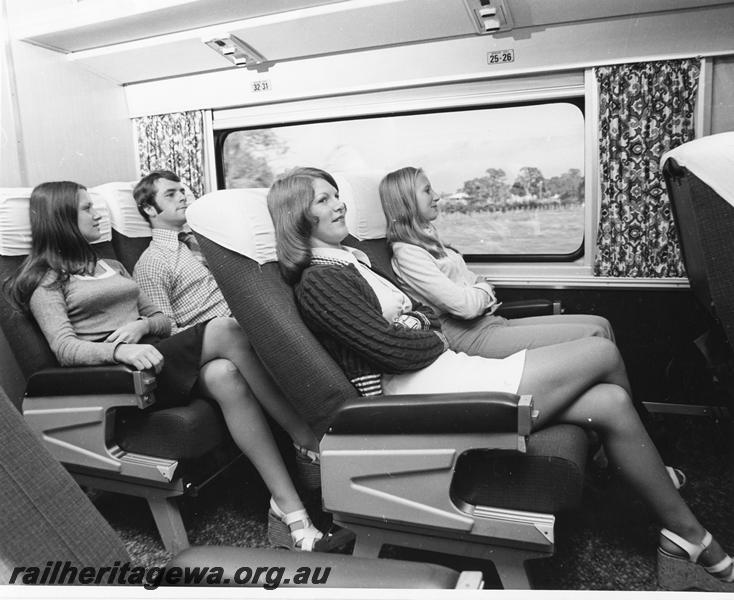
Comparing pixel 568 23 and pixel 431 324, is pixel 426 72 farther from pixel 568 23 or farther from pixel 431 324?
pixel 431 324

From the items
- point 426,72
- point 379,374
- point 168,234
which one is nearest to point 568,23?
point 426,72

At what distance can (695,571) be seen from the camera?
114 cm

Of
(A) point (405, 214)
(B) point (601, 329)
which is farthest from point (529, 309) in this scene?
(A) point (405, 214)

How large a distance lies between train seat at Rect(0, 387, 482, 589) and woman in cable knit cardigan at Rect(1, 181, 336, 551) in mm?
941

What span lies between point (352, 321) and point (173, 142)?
1.54 meters

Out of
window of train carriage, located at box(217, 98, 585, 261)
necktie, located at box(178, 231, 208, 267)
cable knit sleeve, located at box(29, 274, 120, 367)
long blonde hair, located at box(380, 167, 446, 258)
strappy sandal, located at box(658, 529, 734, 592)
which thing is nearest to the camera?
strappy sandal, located at box(658, 529, 734, 592)

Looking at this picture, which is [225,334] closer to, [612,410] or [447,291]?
[447,291]

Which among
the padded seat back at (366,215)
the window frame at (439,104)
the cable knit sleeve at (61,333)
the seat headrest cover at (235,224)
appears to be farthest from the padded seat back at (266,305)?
the window frame at (439,104)

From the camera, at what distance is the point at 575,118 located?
219 cm

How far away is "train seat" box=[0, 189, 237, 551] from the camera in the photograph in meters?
1.45

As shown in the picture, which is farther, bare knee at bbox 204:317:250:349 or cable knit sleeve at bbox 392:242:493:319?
cable knit sleeve at bbox 392:242:493:319

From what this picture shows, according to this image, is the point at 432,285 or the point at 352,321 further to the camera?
the point at 432,285

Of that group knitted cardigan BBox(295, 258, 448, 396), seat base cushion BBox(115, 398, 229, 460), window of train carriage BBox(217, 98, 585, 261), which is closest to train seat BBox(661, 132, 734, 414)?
knitted cardigan BBox(295, 258, 448, 396)

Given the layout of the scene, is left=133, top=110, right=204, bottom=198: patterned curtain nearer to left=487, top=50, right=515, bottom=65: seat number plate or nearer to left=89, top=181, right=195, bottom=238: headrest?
left=89, top=181, right=195, bottom=238: headrest
